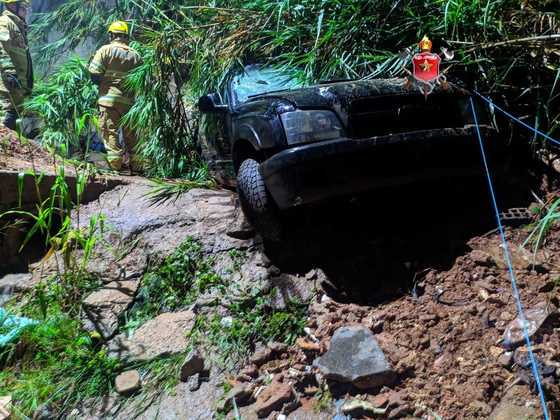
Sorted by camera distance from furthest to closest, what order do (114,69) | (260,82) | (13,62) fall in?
(13,62) < (114,69) < (260,82)

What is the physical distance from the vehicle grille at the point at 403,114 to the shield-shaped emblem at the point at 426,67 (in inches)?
5.5

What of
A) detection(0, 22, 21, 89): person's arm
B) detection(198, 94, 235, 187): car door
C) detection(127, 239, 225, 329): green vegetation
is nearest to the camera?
detection(127, 239, 225, 329): green vegetation

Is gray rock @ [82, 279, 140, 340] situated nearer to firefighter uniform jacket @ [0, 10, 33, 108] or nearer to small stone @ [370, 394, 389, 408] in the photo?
small stone @ [370, 394, 389, 408]

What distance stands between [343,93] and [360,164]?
461 millimetres

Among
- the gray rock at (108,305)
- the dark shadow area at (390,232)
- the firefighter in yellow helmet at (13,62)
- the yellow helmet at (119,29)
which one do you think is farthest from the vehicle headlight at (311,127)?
the firefighter in yellow helmet at (13,62)

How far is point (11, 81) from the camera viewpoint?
6.92m

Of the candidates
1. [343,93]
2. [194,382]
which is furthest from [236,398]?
[343,93]

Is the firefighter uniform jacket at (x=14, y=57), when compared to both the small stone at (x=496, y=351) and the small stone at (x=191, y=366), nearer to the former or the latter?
the small stone at (x=191, y=366)

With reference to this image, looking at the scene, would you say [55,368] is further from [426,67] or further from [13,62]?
[13,62]

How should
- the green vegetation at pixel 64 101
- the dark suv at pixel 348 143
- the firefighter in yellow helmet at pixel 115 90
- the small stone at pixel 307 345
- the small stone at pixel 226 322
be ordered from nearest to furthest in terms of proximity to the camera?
the small stone at pixel 307 345, the dark suv at pixel 348 143, the small stone at pixel 226 322, the firefighter in yellow helmet at pixel 115 90, the green vegetation at pixel 64 101

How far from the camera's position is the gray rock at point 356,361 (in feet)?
7.84

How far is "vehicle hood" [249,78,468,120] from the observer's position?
3.10 meters

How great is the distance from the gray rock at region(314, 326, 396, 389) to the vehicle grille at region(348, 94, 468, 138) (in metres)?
1.14

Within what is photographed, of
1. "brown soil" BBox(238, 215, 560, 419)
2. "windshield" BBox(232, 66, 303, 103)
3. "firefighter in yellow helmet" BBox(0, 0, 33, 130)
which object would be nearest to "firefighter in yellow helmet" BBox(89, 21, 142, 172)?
"firefighter in yellow helmet" BBox(0, 0, 33, 130)
